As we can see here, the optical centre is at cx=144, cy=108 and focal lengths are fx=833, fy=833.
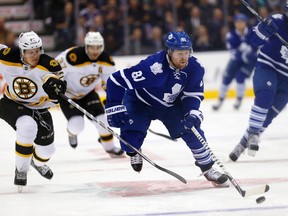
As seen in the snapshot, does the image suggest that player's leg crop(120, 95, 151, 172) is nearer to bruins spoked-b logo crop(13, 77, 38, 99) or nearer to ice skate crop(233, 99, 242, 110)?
bruins spoked-b logo crop(13, 77, 38, 99)

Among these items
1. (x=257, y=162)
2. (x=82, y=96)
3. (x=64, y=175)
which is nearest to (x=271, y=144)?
(x=257, y=162)

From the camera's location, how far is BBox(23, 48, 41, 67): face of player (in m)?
5.01

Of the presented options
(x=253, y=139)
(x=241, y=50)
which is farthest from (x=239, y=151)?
(x=241, y=50)

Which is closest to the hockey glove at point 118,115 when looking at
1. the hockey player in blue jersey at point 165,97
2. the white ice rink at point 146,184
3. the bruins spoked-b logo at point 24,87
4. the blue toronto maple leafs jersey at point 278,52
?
the hockey player in blue jersey at point 165,97

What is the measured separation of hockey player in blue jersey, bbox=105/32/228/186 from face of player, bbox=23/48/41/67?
1.53ft

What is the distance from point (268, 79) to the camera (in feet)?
19.4

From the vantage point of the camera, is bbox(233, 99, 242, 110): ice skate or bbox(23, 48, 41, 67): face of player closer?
bbox(23, 48, 41, 67): face of player

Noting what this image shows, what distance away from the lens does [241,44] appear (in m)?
9.63

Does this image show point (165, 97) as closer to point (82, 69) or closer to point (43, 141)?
point (43, 141)

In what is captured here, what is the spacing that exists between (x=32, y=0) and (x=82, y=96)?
4275 millimetres

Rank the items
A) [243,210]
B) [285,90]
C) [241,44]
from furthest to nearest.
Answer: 1. [241,44]
2. [285,90]
3. [243,210]

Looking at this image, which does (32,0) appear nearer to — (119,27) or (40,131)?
(119,27)

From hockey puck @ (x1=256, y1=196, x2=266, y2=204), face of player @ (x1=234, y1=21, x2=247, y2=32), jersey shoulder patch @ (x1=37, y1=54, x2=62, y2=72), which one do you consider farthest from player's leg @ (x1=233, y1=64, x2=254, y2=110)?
hockey puck @ (x1=256, y1=196, x2=266, y2=204)

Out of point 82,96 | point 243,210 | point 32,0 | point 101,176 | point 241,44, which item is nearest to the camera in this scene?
point 243,210
